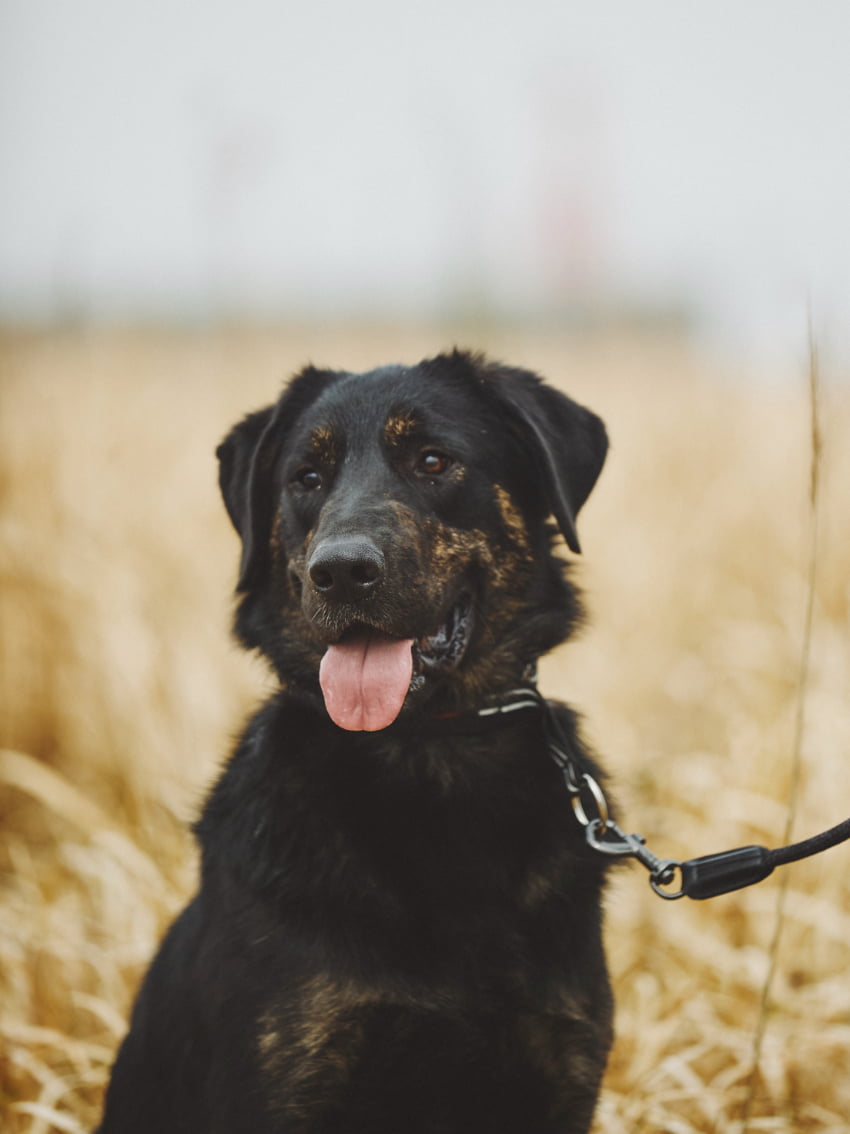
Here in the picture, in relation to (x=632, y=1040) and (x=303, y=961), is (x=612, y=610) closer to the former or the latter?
(x=632, y=1040)

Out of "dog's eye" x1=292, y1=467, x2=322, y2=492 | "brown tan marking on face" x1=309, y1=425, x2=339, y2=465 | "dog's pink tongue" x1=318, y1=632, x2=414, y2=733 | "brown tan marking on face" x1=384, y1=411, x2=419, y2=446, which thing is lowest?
"dog's pink tongue" x1=318, y1=632, x2=414, y2=733

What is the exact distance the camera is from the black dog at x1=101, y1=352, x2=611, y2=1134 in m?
1.92

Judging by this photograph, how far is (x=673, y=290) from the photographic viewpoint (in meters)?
15.7

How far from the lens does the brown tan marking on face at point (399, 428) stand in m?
2.54

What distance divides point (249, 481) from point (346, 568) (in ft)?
2.20

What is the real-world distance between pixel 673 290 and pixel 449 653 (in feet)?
47.7

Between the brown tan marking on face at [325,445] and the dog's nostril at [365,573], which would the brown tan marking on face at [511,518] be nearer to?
the brown tan marking on face at [325,445]

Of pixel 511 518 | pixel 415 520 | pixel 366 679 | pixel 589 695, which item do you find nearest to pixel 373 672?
pixel 366 679

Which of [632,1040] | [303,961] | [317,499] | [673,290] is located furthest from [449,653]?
[673,290]

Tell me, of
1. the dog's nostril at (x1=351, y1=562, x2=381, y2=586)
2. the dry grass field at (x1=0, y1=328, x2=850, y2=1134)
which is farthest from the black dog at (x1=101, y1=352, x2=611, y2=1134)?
the dry grass field at (x1=0, y1=328, x2=850, y2=1134)

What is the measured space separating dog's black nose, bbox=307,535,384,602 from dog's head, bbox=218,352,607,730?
0.06ft

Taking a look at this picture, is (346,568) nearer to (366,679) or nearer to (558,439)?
(366,679)

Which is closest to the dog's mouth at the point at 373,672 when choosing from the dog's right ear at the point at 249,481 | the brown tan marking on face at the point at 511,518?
the brown tan marking on face at the point at 511,518

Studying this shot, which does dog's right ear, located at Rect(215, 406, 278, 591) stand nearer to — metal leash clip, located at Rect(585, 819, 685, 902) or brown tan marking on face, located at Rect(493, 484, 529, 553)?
brown tan marking on face, located at Rect(493, 484, 529, 553)
